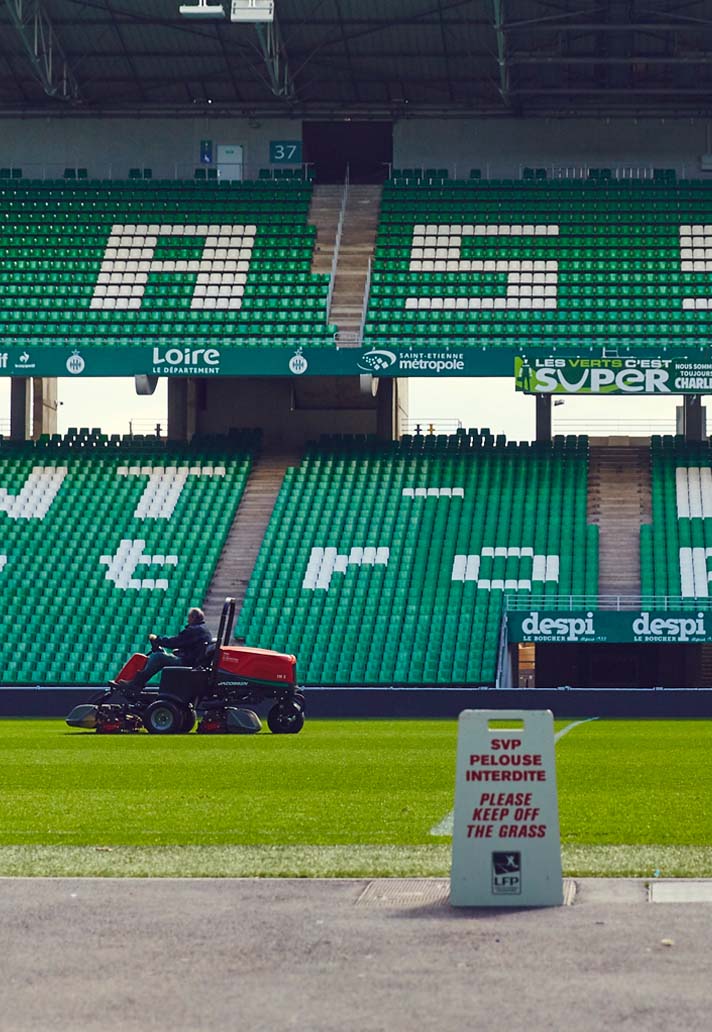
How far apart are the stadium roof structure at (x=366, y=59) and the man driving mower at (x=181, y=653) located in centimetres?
2382

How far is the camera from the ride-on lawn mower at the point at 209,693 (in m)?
23.4

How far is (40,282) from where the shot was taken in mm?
45812

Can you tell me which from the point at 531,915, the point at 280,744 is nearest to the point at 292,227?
the point at 280,744

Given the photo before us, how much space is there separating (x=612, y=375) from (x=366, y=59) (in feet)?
39.4

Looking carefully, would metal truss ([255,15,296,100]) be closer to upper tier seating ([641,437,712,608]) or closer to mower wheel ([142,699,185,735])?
upper tier seating ([641,437,712,608])

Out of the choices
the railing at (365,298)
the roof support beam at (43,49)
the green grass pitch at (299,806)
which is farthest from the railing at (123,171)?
the green grass pitch at (299,806)

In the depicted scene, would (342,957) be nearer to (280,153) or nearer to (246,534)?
(246,534)

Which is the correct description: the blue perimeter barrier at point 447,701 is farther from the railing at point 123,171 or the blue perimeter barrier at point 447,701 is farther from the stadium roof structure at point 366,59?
the railing at point 123,171

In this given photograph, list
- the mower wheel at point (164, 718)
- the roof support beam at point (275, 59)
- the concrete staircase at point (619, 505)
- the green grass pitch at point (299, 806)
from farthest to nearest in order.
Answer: the roof support beam at point (275, 59) < the concrete staircase at point (619, 505) < the mower wheel at point (164, 718) < the green grass pitch at point (299, 806)

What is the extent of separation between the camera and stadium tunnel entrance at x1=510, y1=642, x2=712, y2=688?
40062 millimetres

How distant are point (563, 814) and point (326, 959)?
5928 millimetres

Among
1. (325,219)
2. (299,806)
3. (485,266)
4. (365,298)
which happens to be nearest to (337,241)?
(325,219)

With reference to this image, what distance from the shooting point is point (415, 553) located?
39.2m

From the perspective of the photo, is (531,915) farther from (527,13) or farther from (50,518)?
(527,13)
